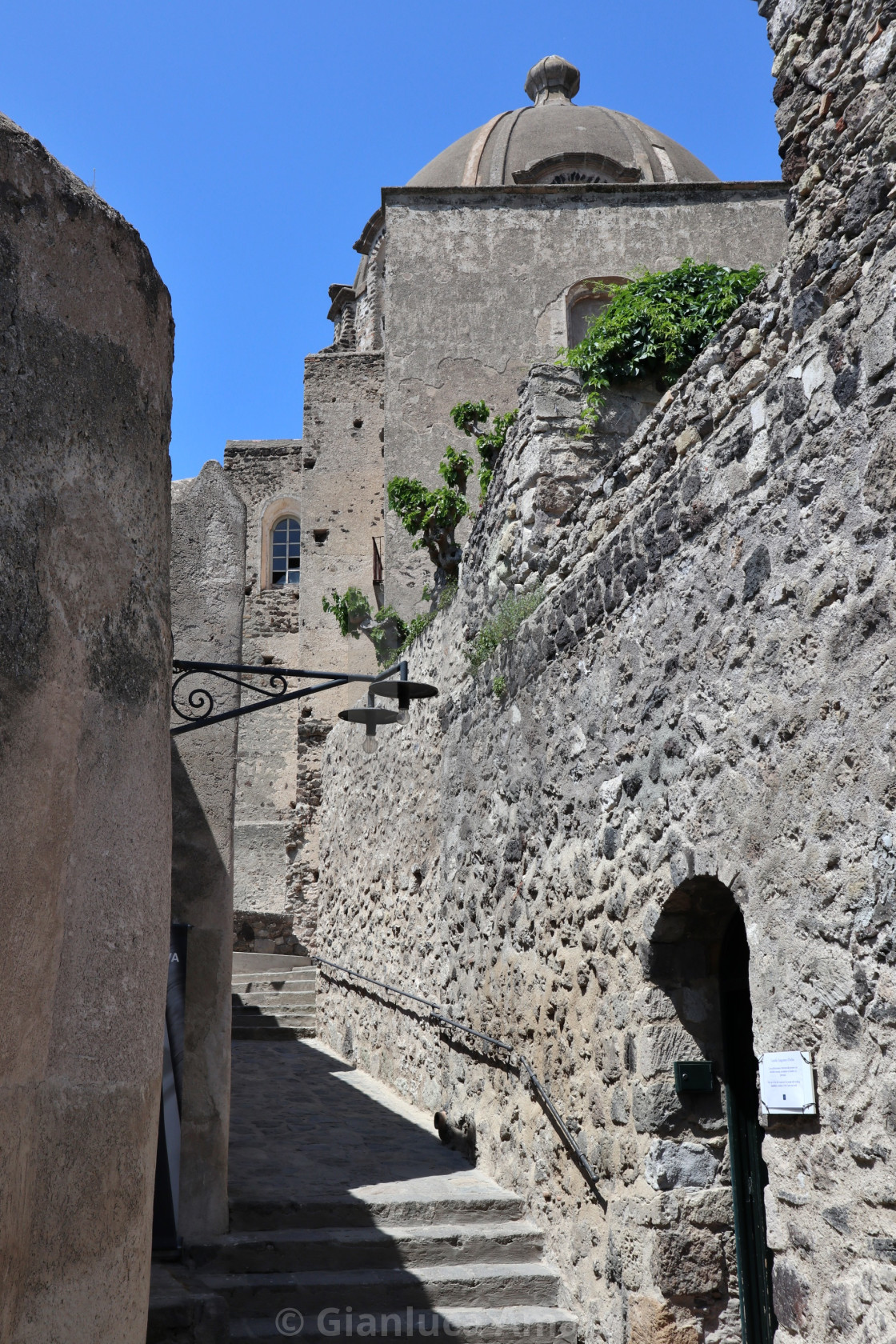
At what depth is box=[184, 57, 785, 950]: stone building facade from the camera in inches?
616

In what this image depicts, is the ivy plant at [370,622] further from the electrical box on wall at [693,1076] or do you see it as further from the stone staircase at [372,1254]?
the electrical box on wall at [693,1076]

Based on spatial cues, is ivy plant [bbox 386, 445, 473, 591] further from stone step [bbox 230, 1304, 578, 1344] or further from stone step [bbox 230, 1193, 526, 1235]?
stone step [bbox 230, 1304, 578, 1344]

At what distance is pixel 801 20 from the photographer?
437 cm

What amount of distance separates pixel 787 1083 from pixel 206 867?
3.53 meters

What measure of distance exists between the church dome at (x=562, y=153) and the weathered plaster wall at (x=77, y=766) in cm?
1715

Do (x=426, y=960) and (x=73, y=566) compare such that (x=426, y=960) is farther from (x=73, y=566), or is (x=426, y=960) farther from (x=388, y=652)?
(x=388, y=652)

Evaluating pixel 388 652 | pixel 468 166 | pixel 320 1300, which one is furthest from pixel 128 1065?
pixel 468 166

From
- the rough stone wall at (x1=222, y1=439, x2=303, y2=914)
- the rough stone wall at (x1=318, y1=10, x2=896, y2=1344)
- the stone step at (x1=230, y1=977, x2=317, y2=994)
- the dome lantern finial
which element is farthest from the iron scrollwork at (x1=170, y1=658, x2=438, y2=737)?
the dome lantern finial

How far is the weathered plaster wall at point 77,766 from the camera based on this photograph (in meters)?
2.84

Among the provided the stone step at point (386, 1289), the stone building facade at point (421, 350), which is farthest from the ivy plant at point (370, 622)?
the stone step at point (386, 1289)

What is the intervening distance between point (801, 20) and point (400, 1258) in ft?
20.2

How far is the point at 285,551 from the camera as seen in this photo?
23.5 m

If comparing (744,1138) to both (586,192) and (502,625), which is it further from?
(586,192)

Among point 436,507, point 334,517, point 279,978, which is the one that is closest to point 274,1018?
point 279,978
